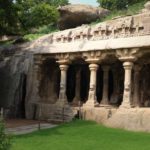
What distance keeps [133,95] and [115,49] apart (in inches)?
156

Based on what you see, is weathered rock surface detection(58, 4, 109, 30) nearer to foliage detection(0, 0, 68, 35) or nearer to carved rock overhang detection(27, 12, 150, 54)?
foliage detection(0, 0, 68, 35)

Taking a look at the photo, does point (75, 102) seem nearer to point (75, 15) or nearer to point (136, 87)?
point (136, 87)

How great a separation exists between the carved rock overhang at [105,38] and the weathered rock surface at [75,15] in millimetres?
9359

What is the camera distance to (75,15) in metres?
34.0

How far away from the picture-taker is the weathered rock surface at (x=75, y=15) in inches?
1336

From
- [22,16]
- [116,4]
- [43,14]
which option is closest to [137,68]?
[22,16]

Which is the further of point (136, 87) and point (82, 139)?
point (136, 87)

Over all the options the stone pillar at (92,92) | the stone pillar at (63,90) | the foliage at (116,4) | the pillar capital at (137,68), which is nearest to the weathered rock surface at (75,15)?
the stone pillar at (63,90)

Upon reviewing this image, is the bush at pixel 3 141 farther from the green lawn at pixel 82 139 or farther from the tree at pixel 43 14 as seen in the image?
the tree at pixel 43 14

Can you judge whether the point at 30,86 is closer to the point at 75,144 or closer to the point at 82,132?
the point at 82,132

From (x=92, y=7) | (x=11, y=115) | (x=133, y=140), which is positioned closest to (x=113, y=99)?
(x=11, y=115)

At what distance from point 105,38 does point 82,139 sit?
749 centimetres

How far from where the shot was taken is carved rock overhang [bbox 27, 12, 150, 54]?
19703 millimetres

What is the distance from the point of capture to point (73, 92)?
90.7 ft
